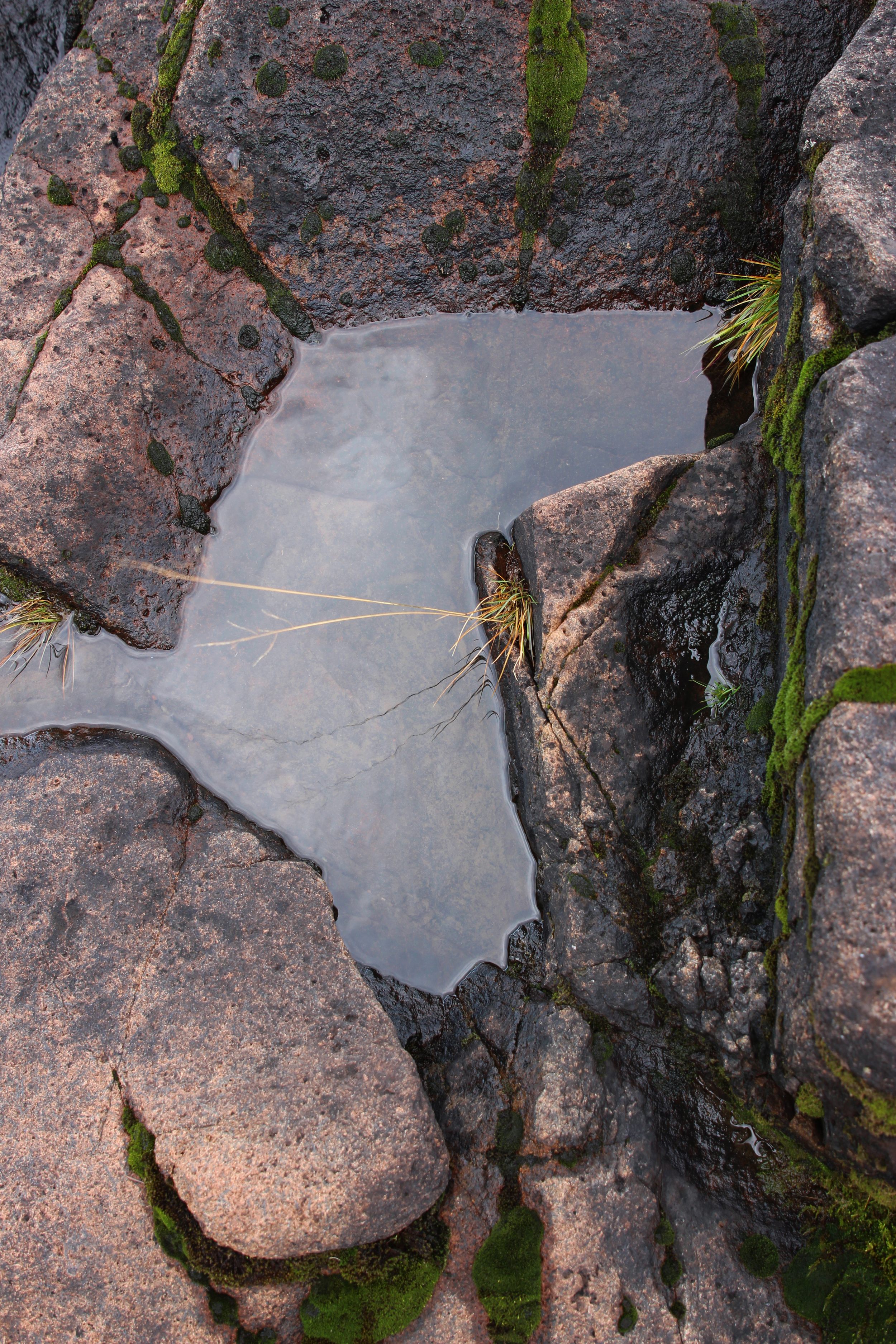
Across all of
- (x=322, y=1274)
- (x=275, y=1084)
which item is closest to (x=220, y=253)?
(x=275, y=1084)

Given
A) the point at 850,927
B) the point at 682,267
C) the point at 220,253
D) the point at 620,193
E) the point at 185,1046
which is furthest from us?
the point at 682,267

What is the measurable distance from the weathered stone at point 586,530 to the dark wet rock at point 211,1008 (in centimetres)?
220

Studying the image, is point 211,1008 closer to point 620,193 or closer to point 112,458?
point 112,458

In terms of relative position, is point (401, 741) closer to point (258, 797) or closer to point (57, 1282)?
point (258, 797)

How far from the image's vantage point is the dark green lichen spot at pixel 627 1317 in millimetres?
3328

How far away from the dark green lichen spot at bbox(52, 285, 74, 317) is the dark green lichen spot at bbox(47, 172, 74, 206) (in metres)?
0.59

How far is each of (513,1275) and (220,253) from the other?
6114mm

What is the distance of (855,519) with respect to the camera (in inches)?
122

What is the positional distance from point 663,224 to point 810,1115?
17.1 feet

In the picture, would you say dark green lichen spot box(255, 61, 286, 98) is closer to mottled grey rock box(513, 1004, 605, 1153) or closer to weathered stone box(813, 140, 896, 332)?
weathered stone box(813, 140, 896, 332)

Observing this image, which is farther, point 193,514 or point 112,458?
point 193,514

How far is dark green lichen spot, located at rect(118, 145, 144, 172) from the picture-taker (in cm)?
451

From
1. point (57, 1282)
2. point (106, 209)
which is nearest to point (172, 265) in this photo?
point (106, 209)

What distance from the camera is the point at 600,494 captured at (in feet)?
13.6
